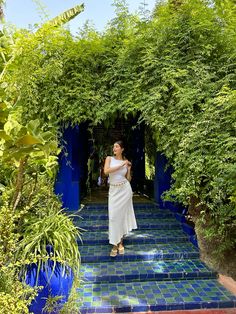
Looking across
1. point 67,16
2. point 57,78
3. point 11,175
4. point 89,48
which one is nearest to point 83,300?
point 11,175

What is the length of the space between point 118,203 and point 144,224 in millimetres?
1362

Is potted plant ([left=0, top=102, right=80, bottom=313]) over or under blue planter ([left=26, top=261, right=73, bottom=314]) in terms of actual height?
over

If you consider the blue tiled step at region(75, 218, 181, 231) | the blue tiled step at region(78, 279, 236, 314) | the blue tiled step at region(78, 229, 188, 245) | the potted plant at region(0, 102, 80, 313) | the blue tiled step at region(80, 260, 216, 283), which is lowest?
the blue tiled step at region(78, 279, 236, 314)

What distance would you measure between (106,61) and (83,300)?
417 cm

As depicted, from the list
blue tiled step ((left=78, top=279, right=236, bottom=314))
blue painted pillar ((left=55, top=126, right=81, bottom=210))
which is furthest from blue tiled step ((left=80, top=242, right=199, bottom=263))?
blue painted pillar ((left=55, top=126, right=81, bottom=210))

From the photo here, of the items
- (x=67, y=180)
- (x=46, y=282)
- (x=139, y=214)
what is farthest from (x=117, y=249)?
(x=67, y=180)

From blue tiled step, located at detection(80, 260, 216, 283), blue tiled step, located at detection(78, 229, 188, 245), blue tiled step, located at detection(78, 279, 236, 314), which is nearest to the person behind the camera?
blue tiled step, located at detection(78, 279, 236, 314)

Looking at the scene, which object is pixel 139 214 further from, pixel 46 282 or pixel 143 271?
pixel 46 282

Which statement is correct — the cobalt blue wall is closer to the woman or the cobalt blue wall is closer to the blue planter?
the woman

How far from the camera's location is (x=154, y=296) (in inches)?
133

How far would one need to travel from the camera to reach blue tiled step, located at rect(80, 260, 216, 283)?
3.75 metres

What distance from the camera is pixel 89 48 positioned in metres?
5.36

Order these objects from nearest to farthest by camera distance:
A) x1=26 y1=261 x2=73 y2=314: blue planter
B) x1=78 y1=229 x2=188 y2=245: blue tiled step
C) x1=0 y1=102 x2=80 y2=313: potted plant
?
x1=0 y1=102 x2=80 y2=313: potted plant < x1=26 y1=261 x2=73 y2=314: blue planter < x1=78 y1=229 x2=188 y2=245: blue tiled step

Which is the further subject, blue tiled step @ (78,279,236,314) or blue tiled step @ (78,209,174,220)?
blue tiled step @ (78,209,174,220)
